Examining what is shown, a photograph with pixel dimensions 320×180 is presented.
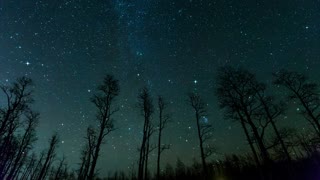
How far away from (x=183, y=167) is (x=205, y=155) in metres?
70.9

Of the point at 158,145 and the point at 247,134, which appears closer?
the point at 247,134

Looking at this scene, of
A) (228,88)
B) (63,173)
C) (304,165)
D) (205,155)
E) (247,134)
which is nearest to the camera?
(247,134)

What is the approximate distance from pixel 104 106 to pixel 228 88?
459 inches

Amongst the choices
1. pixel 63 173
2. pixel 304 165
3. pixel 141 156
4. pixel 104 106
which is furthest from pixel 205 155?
pixel 63 173

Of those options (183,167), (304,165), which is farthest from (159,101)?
(183,167)

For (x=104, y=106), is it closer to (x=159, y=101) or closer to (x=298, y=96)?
(x=159, y=101)

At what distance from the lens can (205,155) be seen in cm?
2136

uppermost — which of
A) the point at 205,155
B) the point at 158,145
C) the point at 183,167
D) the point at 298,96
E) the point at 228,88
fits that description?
the point at 183,167

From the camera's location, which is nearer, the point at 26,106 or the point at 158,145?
the point at 26,106

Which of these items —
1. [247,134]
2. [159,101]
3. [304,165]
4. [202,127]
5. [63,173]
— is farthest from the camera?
[63,173]

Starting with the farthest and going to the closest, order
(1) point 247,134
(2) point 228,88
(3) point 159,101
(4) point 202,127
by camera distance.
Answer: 1. (3) point 159,101
2. (4) point 202,127
3. (2) point 228,88
4. (1) point 247,134

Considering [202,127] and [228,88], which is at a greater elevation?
[228,88]

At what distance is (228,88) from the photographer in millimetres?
19641

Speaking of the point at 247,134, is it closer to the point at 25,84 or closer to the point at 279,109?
the point at 279,109
